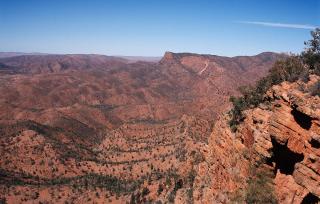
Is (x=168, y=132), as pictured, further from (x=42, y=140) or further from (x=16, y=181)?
(x=16, y=181)

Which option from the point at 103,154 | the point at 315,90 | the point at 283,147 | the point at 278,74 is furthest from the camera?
the point at 103,154

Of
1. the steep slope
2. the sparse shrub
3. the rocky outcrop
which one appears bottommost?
the steep slope

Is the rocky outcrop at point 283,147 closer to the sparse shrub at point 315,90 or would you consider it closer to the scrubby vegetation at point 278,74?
the sparse shrub at point 315,90

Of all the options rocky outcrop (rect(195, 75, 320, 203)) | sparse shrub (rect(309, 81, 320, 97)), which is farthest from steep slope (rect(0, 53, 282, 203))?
sparse shrub (rect(309, 81, 320, 97))

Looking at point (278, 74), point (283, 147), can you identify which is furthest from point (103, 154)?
point (283, 147)

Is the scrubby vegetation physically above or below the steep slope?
above

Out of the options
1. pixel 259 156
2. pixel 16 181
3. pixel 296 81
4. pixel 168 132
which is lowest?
pixel 16 181

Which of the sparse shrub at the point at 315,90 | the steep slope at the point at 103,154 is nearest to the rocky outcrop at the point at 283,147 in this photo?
the sparse shrub at the point at 315,90

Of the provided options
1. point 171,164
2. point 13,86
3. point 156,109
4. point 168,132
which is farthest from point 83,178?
point 13,86

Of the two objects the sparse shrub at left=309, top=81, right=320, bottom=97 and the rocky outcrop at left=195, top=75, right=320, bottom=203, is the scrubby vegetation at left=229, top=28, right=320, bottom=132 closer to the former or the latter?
the rocky outcrop at left=195, top=75, right=320, bottom=203

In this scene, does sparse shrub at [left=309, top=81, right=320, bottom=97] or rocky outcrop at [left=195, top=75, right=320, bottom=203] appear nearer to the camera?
rocky outcrop at [left=195, top=75, right=320, bottom=203]

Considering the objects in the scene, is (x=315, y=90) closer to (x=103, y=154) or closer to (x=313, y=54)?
(x=313, y=54)
